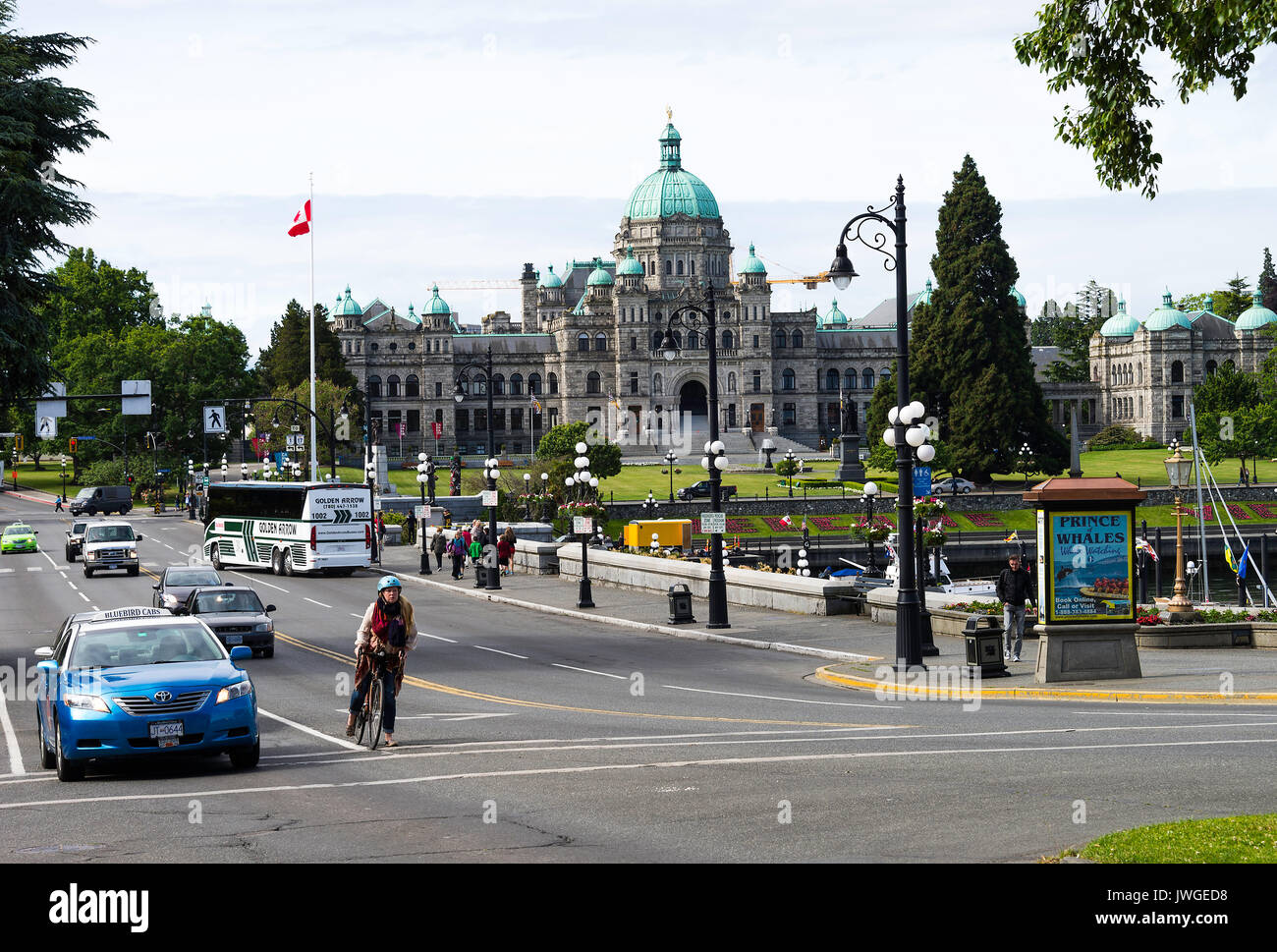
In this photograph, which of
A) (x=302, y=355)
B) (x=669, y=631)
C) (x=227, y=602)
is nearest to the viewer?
(x=227, y=602)

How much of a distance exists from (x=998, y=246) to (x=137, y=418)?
68141 mm

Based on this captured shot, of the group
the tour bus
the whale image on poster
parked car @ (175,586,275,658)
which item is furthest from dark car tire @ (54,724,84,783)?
the tour bus

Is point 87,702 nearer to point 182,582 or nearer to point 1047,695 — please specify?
point 1047,695

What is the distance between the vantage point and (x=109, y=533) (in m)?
54.5

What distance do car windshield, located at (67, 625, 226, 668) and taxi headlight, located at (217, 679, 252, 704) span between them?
2.69 feet

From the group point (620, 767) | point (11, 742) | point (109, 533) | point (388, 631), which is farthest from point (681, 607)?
point (109, 533)

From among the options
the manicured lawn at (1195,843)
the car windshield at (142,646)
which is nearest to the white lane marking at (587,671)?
the car windshield at (142,646)

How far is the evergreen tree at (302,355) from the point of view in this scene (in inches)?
5340

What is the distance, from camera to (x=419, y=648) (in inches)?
1226

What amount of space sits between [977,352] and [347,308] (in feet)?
318

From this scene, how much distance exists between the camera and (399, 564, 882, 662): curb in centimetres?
2761

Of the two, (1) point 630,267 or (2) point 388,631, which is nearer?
(2) point 388,631
